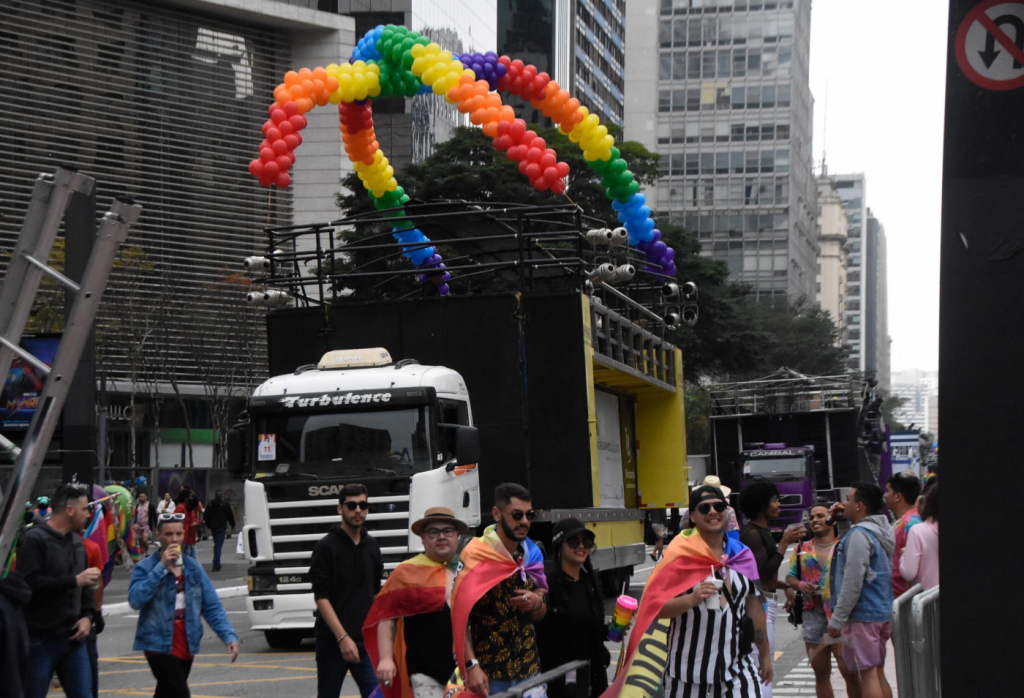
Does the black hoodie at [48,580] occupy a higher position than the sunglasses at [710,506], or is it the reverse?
the sunglasses at [710,506]

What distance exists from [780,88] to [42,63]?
68.4 meters

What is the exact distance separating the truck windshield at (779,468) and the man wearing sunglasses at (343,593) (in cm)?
2734

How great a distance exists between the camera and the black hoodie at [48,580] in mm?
7651

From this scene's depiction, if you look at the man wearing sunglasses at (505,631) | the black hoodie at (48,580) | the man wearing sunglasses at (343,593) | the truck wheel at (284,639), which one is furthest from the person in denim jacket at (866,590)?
the truck wheel at (284,639)

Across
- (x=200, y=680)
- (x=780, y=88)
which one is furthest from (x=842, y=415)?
(x=780, y=88)

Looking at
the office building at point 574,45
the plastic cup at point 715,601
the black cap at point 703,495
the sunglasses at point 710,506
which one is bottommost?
the plastic cup at point 715,601

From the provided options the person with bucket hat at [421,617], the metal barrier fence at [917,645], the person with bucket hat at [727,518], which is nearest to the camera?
the person with bucket hat at [727,518]

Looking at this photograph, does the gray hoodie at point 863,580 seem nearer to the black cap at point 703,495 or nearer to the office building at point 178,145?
the black cap at point 703,495

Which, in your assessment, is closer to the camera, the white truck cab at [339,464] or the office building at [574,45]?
the white truck cab at [339,464]

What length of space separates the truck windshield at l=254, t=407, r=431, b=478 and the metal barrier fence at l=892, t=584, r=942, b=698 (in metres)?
6.44

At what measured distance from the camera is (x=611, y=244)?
15422mm

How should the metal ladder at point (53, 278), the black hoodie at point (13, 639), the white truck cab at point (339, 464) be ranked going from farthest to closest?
the white truck cab at point (339, 464), the black hoodie at point (13, 639), the metal ladder at point (53, 278)

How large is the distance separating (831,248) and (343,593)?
165131 mm

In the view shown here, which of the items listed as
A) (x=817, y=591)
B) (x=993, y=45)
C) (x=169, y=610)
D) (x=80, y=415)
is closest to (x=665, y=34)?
(x=80, y=415)
